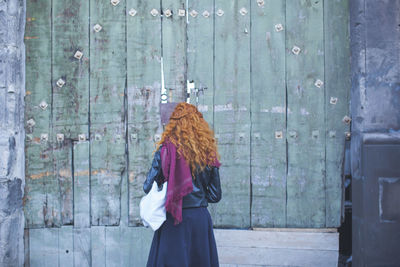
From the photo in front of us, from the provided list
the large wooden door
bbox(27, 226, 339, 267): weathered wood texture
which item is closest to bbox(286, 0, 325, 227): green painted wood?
the large wooden door

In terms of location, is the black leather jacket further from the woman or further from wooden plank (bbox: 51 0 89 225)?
wooden plank (bbox: 51 0 89 225)

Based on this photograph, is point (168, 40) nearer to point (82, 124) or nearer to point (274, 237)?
point (82, 124)

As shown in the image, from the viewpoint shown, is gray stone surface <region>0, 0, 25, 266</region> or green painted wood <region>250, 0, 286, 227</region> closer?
gray stone surface <region>0, 0, 25, 266</region>

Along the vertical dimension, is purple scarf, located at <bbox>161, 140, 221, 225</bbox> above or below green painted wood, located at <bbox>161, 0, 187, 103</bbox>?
below

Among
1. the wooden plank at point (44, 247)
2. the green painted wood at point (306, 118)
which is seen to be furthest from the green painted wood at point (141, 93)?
the green painted wood at point (306, 118)

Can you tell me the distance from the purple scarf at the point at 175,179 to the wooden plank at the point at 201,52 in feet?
3.28

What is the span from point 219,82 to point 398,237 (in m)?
1.80

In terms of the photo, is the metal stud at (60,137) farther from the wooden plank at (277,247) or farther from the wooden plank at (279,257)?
the wooden plank at (279,257)

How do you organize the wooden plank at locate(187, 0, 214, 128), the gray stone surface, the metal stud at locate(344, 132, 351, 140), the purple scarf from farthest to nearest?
the wooden plank at locate(187, 0, 214, 128) < the metal stud at locate(344, 132, 351, 140) < the gray stone surface < the purple scarf

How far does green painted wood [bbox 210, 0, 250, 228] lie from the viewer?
11.4 feet

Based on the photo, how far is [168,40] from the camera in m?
3.54

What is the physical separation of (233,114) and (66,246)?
180cm

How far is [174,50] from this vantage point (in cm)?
353

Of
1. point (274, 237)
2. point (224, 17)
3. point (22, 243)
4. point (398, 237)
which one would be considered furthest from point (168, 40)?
point (398, 237)
